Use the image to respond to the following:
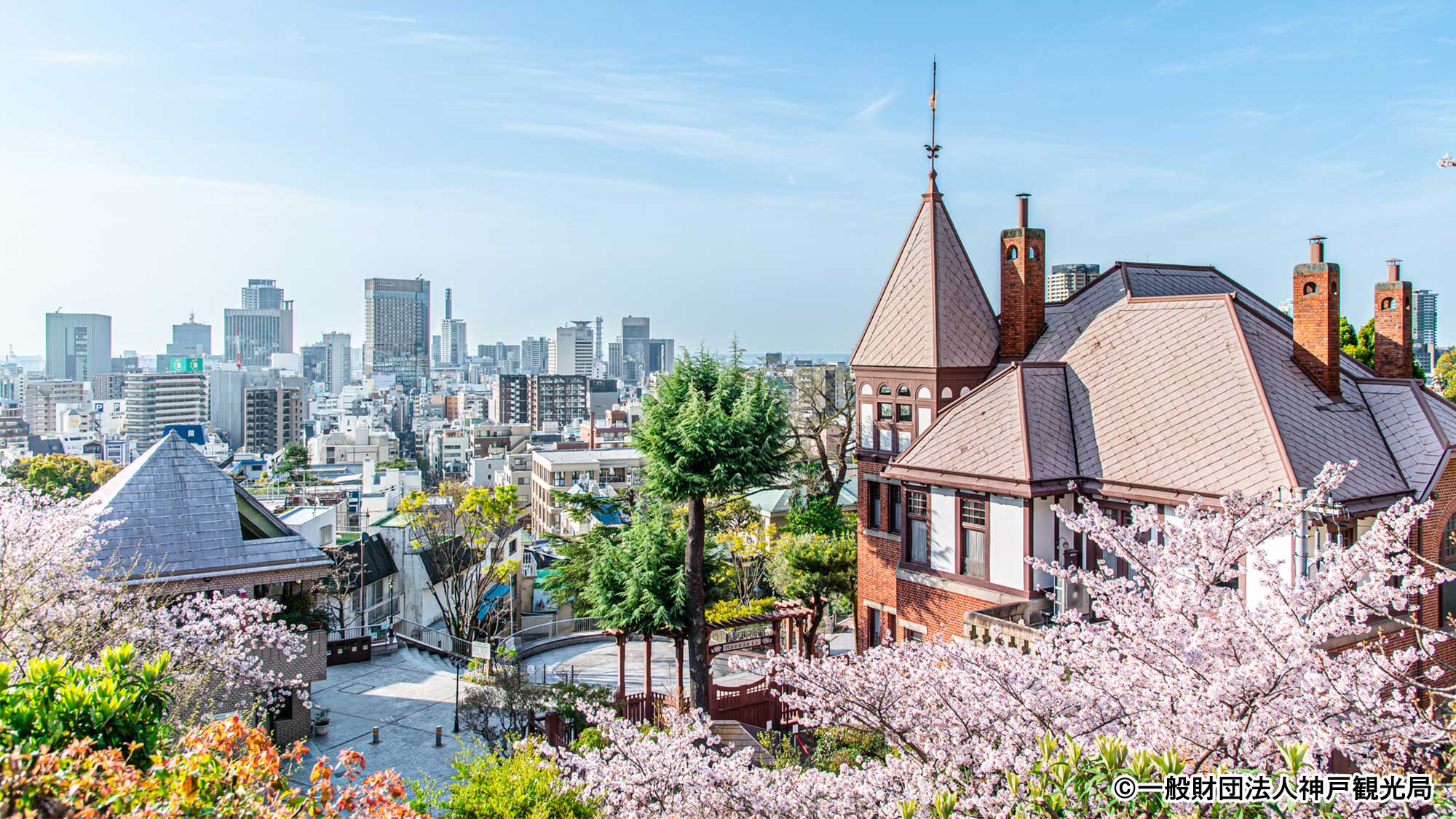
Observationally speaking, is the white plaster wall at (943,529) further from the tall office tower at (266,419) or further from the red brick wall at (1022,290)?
the tall office tower at (266,419)

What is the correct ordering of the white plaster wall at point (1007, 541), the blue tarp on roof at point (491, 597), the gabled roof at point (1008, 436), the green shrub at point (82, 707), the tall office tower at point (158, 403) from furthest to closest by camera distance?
the tall office tower at point (158, 403) → the blue tarp on roof at point (491, 597) → the gabled roof at point (1008, 436) → the white plaster wall at point (1007, 541) → the green shrub at point (82, 707)

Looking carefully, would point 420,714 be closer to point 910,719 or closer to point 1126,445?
point 910,719

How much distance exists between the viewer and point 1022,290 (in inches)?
811

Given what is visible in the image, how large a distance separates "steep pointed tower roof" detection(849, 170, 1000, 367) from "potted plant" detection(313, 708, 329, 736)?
49.5 feet

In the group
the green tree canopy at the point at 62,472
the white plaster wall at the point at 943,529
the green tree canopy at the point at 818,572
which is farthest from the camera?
the green tree canopy at the point at 62,472

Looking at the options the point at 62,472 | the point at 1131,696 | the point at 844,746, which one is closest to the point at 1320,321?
the point at 1131,696

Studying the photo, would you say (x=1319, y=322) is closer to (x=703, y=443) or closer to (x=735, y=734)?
(x=703, y=443)

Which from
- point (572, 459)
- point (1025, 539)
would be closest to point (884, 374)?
point (1025, 539)

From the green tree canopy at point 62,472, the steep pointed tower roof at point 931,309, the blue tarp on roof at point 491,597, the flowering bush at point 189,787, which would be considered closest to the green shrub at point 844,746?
the steep pointed tower roof at point 931,309

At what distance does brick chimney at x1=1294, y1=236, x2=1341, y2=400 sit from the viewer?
16734mm

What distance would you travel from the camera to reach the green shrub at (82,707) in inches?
252

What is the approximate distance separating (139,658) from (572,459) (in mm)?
64840

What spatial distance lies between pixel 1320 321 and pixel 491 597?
31390 mm

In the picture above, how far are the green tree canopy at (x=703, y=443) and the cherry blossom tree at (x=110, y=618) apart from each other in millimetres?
8234
